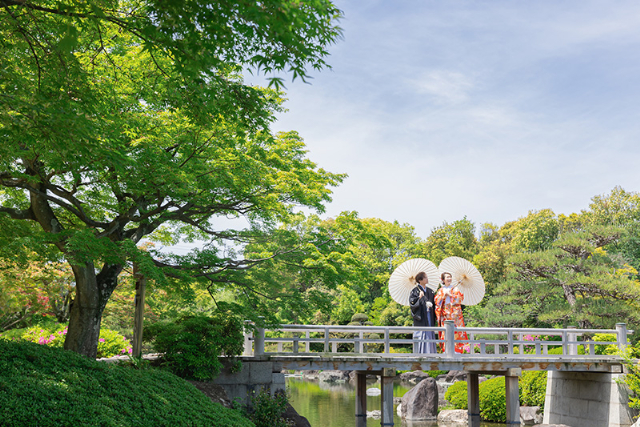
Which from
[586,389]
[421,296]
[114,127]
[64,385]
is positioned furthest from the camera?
[586,389]

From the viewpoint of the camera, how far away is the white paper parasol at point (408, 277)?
14.9 meters

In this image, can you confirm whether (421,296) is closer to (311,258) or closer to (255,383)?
(311,258)

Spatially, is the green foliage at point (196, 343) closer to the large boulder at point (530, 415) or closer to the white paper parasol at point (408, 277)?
the white paper parasol at point (408, 277)

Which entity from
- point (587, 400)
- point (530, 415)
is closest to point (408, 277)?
Answer: point (587, 400)

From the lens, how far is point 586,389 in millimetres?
14875

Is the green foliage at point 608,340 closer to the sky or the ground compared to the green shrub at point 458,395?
closer to the sky

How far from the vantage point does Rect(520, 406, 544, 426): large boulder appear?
54.2ft

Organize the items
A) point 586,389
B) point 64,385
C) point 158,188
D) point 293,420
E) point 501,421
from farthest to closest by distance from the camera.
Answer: point 501,421
point 586,389
point 293,420
point 158,188
point 64,385

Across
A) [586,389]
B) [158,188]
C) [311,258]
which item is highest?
[158,188]

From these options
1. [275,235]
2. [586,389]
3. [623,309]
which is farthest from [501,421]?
[275,235]

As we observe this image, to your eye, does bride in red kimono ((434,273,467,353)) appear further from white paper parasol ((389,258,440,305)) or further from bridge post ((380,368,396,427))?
bridge post ((380,368,396,427))

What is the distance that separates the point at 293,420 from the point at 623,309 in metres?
11.6

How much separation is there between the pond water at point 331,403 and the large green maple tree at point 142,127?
561 cm

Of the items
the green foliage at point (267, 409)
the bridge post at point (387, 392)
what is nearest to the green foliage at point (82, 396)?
the green foliage at point (267, 409)
